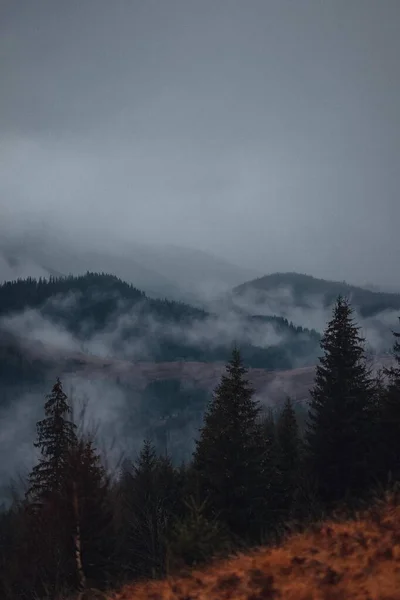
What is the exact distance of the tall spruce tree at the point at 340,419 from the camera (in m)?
19.8

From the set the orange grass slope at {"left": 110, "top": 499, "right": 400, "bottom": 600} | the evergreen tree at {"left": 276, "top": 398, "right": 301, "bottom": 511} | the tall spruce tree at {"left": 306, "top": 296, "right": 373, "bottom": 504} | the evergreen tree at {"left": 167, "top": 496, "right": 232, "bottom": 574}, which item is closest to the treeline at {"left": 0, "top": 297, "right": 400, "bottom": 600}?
the tall spruce tree at {"left": 306, "top": 296, "right": 373, "bottom": 504}

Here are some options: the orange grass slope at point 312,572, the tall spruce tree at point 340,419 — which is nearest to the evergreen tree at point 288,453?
the tall spruce tree at point 340,419

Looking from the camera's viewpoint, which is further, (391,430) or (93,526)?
(391,430)

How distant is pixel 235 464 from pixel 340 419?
16.4 ft

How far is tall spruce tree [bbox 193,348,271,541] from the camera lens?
63.9 feet

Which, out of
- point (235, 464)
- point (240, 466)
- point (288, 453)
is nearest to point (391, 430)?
point (240, 466)

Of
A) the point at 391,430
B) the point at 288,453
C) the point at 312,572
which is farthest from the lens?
the point at 288,453

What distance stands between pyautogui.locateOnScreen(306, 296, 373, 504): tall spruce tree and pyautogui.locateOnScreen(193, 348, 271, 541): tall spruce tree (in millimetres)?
2692

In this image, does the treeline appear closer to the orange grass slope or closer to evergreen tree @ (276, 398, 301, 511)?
evergreen tree @ (276, 398, 301, 511)

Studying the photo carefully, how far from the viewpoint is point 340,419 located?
20172 mm

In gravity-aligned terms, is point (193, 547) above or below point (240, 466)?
above

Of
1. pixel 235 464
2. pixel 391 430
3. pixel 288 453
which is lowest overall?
pixel 288 453

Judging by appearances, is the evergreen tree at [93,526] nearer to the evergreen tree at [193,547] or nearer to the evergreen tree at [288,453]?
the evergreen tree at [193,547]

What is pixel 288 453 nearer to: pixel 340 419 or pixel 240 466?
pixel 340 419
